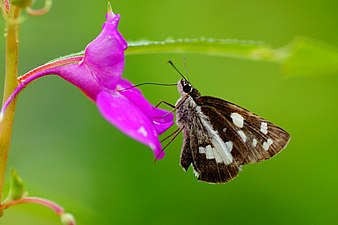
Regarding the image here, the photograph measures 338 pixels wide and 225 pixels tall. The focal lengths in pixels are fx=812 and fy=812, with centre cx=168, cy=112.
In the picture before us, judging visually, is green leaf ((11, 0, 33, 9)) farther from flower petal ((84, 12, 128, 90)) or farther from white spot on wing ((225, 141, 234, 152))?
white spot on wing ((225, 141, 234, 152))

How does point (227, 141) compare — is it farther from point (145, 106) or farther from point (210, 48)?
point (145, 106)

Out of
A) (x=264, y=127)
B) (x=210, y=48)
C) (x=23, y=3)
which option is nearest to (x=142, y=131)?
(x=23, y=3)

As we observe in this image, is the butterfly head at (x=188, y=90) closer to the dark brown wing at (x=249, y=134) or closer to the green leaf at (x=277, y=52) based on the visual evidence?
the dark brown wing at (x=249, y=134)

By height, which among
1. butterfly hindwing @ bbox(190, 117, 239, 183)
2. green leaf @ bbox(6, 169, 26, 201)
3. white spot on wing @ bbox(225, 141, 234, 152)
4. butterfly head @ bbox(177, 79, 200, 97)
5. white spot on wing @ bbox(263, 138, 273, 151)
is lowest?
green leaf @ bbox(6, 169, 26, 201)

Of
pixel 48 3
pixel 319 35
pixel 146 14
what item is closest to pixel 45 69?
pixel 48 3

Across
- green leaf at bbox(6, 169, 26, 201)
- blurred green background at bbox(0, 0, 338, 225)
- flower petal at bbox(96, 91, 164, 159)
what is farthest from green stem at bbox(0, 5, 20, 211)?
blurred green background at bbox(0, 0, 338, 225)

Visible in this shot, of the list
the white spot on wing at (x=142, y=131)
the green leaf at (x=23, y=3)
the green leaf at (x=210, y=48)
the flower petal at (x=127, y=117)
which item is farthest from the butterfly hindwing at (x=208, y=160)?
the green leaf at (x=23, y=3)
